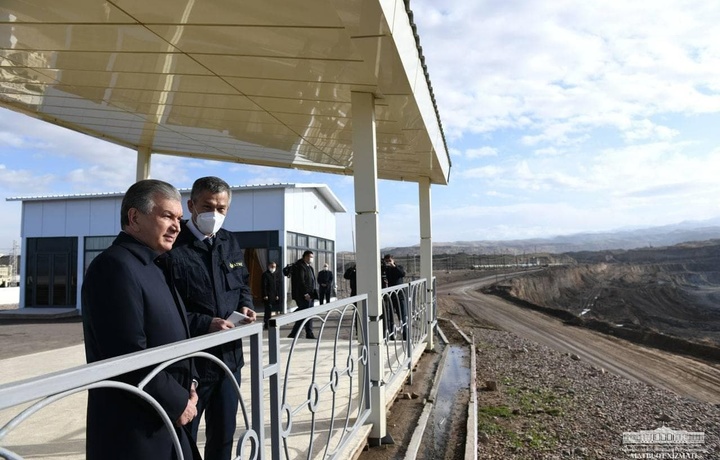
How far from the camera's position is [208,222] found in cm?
234

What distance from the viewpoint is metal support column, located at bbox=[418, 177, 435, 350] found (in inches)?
292

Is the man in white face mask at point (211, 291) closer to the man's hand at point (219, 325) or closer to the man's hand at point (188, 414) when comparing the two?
the man's hand at point (219, 325)

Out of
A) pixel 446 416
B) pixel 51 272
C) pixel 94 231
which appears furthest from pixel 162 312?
pixel 51 272

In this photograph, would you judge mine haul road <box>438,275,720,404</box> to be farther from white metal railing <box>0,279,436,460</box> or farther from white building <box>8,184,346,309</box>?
white metal railing <box>0,279,436,460</box>

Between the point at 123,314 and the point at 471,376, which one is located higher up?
the point at 123,314

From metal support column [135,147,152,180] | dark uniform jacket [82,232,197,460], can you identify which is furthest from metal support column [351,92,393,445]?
metal support column [135,147,152,180]

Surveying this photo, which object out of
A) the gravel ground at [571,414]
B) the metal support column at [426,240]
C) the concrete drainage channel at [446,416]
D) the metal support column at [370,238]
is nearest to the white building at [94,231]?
the metal support column at [426,240]

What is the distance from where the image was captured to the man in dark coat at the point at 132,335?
147 centimetres

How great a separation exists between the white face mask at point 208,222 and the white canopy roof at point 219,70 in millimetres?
1065

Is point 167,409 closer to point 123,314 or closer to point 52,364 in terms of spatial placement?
point 123,314

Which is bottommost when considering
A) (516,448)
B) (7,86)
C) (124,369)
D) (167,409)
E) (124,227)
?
(516,448)

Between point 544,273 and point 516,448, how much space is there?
3963 cm

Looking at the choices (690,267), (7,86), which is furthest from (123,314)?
(690,267)

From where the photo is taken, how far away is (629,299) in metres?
31.0
